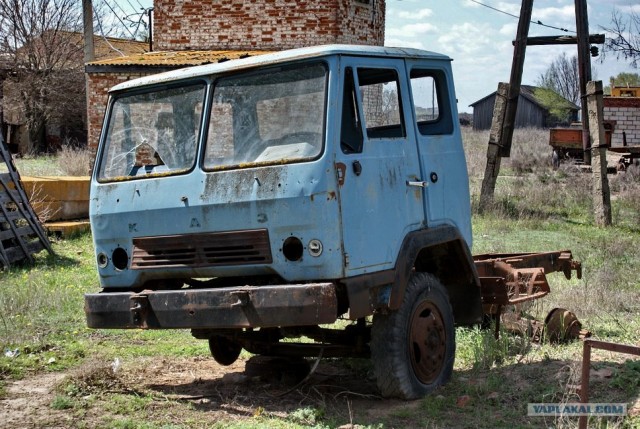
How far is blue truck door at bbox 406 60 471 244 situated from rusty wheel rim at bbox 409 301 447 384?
692 millimetres

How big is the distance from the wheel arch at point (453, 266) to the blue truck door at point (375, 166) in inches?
7.9

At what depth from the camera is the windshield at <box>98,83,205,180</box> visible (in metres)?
6.36

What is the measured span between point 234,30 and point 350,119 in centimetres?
1525

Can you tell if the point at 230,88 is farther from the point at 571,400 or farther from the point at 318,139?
the point at 571,400

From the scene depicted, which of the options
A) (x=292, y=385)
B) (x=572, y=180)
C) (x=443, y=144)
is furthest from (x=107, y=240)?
(x=572, y=180)

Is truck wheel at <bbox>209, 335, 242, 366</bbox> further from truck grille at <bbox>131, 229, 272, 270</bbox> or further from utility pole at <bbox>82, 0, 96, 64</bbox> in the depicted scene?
utility pole at <bbox>82, 0, 96, 64</bbox>

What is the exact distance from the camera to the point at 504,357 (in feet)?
23.8

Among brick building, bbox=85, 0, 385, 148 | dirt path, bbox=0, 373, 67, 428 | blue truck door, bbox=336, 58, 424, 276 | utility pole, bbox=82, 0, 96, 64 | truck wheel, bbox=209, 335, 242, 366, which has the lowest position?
dirt path, bbox=0, 373, 67, 428

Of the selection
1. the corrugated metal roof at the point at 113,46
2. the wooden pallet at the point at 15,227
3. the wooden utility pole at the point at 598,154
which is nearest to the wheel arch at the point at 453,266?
the wooden pallet at the point at 15,227

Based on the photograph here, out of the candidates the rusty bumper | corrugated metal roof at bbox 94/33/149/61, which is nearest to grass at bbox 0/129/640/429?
the rusty bumper

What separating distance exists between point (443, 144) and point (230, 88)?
179 cm

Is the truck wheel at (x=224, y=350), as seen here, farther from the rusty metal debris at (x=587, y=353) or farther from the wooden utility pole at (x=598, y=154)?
the wooden utility pole at (x=598, y=154)

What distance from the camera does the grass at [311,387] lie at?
596cm

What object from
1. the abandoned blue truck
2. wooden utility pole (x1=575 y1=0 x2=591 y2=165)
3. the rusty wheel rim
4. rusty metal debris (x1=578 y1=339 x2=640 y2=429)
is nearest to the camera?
rusty metal debris (x1=578 y1=339 x2=640 y2=429)
